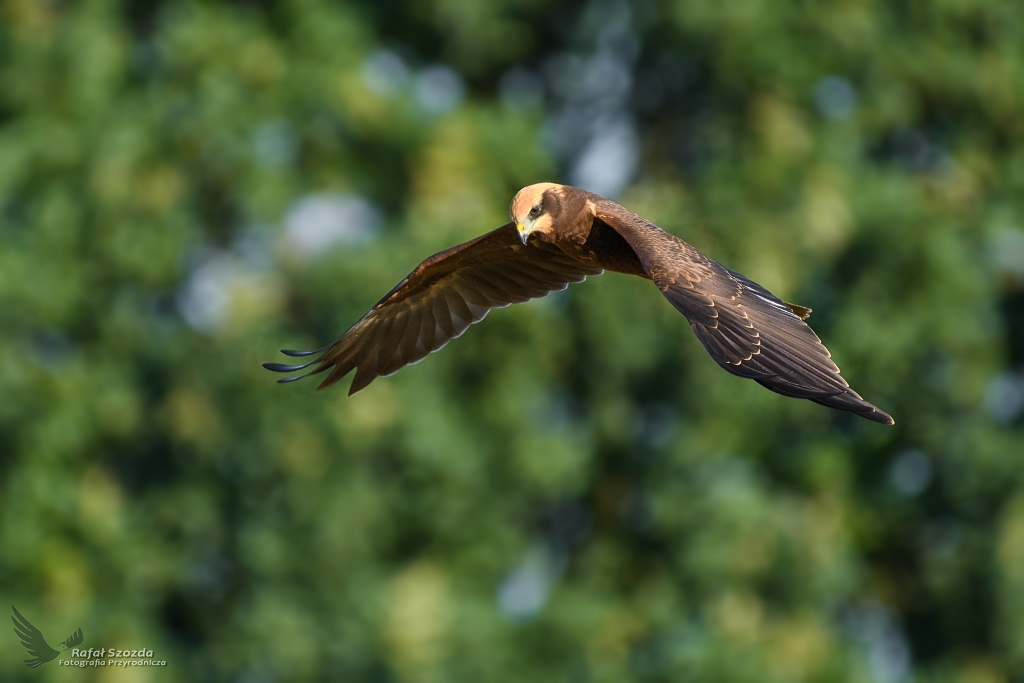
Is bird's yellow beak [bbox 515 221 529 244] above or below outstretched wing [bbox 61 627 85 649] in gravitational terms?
above

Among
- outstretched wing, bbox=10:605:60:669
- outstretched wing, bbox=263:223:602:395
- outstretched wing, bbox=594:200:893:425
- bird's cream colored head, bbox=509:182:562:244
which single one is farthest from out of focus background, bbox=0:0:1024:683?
outstretched wing, bbox=594:200:893:425

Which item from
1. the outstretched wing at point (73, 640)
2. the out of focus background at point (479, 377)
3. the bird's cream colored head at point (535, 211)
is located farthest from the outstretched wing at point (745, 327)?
the outstretched wing at point (73, 640)

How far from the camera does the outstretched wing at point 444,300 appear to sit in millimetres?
10227

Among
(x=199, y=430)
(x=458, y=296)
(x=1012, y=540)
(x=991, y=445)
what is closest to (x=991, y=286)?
(x=991, y=445)

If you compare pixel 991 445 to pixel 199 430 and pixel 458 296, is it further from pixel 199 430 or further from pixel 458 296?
pixel 458 296

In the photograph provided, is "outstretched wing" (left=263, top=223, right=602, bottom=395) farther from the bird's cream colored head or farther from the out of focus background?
the out of focus background

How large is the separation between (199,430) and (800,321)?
41.0 feet

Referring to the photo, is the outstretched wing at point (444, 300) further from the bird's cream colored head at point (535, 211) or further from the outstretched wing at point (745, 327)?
the outstretched wing at point (745, 327)

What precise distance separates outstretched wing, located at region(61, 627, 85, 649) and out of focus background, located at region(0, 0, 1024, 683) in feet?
0.99

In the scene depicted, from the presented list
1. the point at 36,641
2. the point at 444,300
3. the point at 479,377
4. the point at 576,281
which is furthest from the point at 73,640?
the point at 576,281

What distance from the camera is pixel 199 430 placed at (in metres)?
19.4

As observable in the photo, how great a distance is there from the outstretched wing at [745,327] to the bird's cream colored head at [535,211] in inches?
30.8

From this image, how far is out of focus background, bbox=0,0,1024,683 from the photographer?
18.4 metres

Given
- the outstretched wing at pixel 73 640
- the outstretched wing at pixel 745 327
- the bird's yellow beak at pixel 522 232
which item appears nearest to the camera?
the outstretched wing at pixel 745 327
